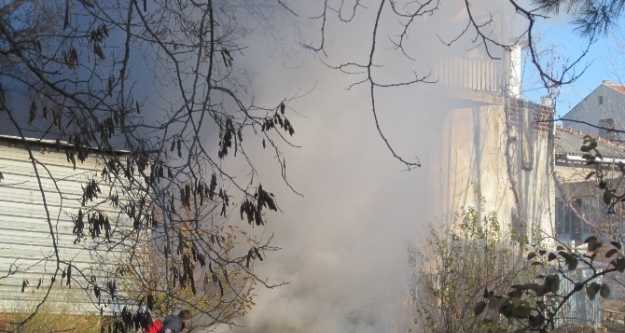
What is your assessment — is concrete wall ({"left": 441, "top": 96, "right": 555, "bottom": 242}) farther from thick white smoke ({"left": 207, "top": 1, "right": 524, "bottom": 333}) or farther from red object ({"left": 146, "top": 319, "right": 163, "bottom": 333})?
red object ({"left": 146, "top": 319, "right": 163, "bottom": 333})

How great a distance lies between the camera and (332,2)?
10.4 metres

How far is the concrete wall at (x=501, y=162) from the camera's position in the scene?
1194cm

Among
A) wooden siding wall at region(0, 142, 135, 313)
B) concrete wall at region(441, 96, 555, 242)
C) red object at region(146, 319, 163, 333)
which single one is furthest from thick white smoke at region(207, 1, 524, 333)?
red object at region(146, 319, 163, 333)

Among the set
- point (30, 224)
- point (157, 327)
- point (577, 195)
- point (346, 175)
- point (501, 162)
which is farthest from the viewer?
point (577, 195)

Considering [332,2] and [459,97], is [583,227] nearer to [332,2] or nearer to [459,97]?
[459,97]

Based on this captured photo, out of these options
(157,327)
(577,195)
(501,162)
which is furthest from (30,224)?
(577,195)

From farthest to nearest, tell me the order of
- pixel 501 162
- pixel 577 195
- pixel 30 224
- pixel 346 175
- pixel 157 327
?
1. pixel 577 195
2. pixel 501 162
3. pixel 346 175
4. pixel 30 224
5. pixel 157 327

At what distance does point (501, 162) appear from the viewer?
13.1 metres

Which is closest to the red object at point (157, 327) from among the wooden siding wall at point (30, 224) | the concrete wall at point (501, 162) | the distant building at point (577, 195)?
the wooden siding wall at point (30, 224)

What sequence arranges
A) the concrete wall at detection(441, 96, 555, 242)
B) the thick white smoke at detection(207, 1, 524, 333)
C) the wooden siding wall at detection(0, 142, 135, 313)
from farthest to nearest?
the concrete wall at detection(441, 96, 555, 242), the thick white smoke at detection(207, 1, 524, 333), the wooden siding wall at detection(0, 142, 135, 313)

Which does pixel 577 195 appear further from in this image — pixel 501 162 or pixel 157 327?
pixel 157 327

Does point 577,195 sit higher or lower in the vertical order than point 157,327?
higher

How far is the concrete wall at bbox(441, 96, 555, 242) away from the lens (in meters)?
11.9

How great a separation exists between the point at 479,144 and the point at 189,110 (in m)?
9.96
